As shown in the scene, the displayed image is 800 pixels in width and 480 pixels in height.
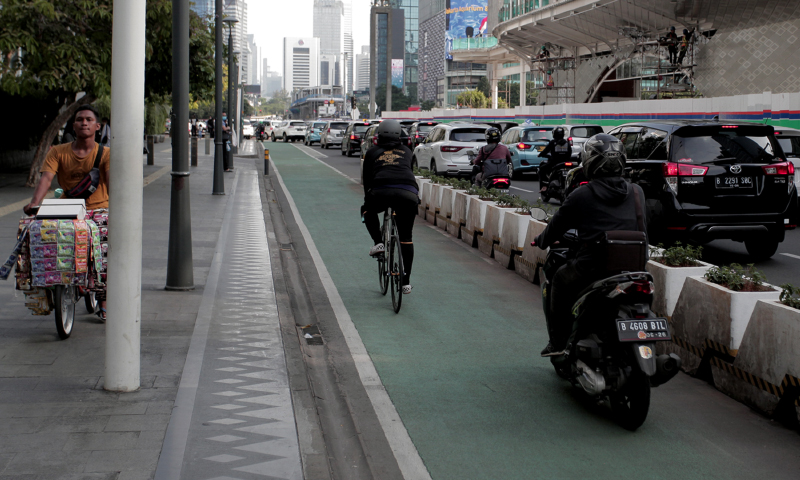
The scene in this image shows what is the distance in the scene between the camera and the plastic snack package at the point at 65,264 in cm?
657

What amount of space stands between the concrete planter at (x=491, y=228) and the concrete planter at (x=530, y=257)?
1.03 meters

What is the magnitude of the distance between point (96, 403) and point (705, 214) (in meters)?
8.07

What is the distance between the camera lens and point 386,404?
563 centimetres

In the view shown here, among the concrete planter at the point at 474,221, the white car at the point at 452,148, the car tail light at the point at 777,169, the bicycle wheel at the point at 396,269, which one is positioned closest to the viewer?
the bicycle wheel at the point at 396,269

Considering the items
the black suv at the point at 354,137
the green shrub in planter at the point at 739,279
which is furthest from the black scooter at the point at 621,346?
the black suv at the point at 354,137

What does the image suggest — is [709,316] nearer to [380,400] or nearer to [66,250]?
[380,400]

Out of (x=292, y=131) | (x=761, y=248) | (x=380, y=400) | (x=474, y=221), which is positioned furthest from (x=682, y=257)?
(x=292, y=131)

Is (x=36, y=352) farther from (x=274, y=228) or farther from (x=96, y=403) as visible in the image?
(x=274, y=228)

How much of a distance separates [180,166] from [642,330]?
5431 mm

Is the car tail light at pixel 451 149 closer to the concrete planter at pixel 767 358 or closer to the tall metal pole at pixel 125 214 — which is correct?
the concrete planter at pixel 767 358

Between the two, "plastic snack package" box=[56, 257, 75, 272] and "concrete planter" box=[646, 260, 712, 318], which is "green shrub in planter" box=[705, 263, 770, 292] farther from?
"plastic snack package" box=[56, 257, 75, 272]

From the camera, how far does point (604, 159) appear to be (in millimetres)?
5348

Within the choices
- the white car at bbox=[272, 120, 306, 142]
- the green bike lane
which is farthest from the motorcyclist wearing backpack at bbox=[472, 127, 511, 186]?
the white car at bbox=[272, 120, 306, 142]

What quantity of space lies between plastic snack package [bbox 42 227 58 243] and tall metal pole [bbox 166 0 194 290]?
7.53 ft
